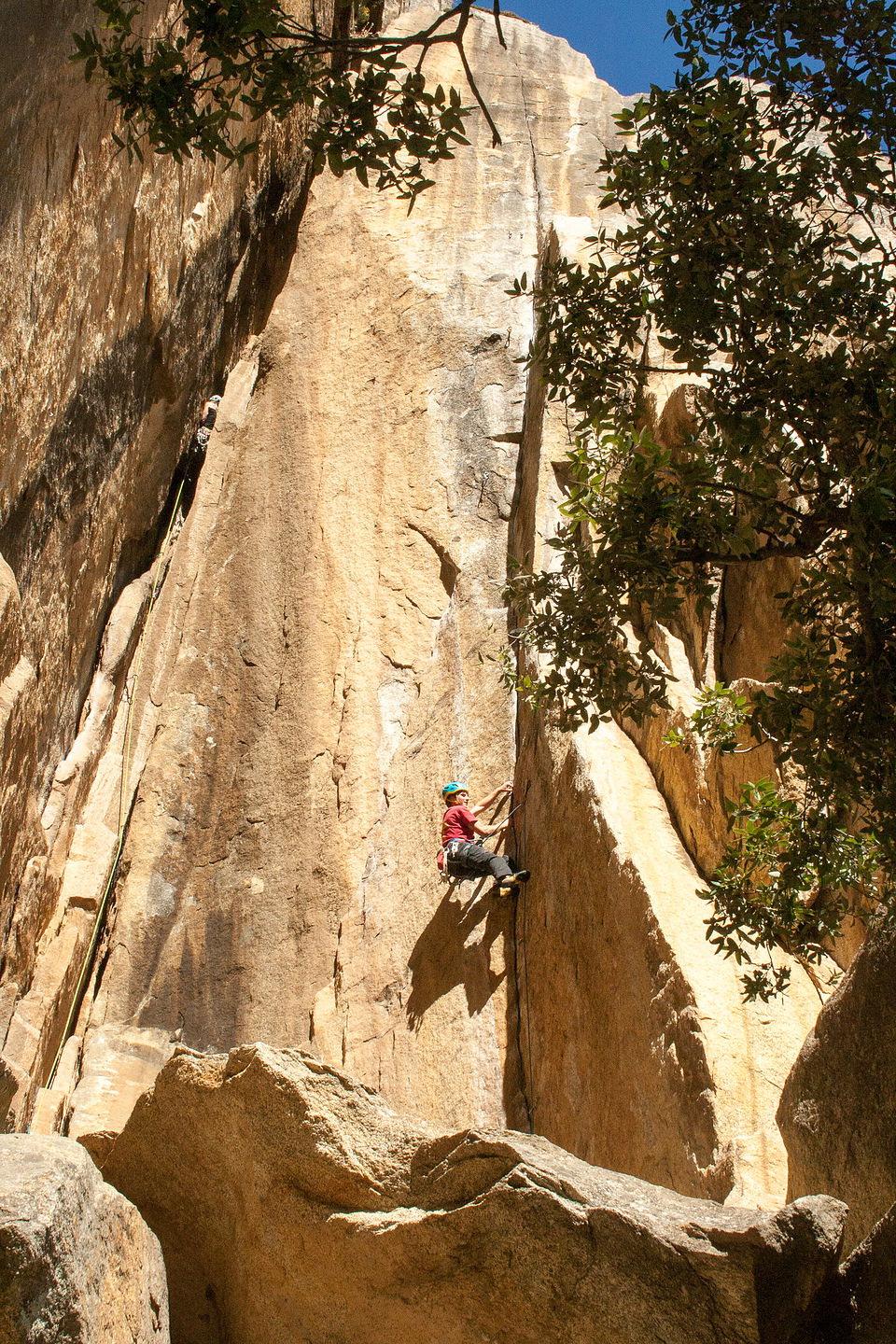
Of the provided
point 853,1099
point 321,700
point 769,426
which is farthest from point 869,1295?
point 321,700

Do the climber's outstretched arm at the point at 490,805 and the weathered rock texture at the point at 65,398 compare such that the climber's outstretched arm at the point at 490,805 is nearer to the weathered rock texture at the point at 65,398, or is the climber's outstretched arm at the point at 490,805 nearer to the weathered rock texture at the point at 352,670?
the weathered rock texture at the point at 352,670

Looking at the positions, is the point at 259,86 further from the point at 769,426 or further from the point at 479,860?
the point at 479,860

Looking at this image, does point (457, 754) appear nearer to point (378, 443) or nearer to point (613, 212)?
point (378, 443)

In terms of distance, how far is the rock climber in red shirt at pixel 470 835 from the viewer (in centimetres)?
971

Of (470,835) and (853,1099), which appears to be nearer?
(853,1099)

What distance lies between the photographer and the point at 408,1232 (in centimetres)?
390

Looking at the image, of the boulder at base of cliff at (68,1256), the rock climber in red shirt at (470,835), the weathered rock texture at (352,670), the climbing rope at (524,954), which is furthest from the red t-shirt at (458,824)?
the boulder at base of cliff at (68,1256)

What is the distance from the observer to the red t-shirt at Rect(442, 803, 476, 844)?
10.1m

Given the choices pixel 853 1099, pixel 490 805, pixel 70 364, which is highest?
pixel 70 364

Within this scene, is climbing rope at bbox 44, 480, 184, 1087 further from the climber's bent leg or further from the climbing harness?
the climber's bent leg

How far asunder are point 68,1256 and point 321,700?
10.0 m

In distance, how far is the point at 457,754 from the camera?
11.4 meters

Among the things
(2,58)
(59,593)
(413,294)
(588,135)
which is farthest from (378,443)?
(588,135)

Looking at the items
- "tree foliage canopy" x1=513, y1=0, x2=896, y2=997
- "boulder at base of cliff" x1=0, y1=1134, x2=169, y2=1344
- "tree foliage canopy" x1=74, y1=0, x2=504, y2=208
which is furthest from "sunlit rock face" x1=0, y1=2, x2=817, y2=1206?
"tree foliage canopy" x1=74, y1=0, x2=504, y2=208
